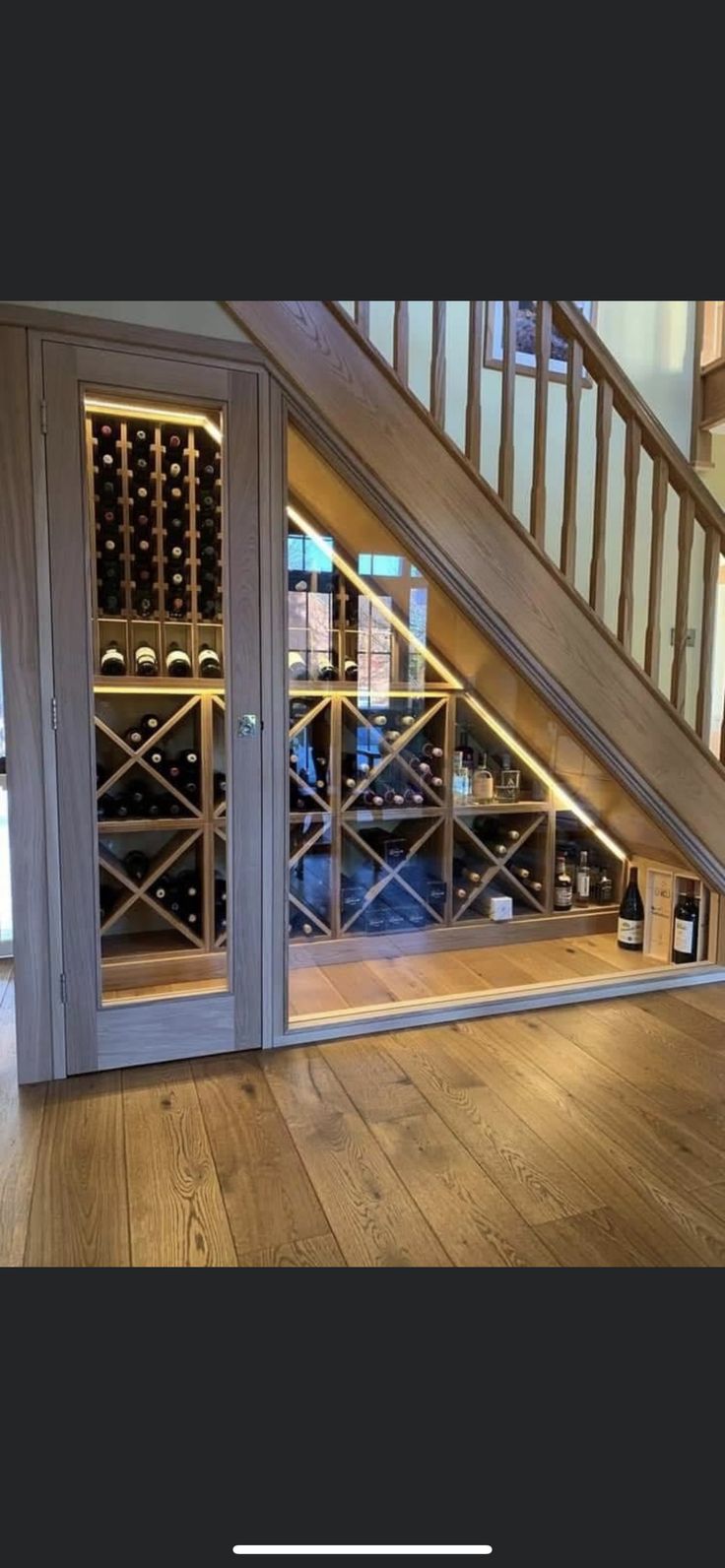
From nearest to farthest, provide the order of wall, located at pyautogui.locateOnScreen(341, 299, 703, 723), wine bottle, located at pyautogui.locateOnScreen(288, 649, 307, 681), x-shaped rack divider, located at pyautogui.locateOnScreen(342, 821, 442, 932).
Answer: wine bottle, located at pyautogui.locateOnScreen(288, 649, 307, 681) < x-shaped rack divider, located at pyautogui.locateOnScreen(342, 821, 442, 932) < wall, located at pyautogui.locateOnScreen(341, 299, 703, 723)

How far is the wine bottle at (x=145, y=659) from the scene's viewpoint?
2299mm

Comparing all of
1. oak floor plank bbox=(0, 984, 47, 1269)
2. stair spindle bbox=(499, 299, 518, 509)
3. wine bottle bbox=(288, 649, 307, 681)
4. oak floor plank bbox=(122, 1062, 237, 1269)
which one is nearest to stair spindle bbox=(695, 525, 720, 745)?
stair spindle bbox=(499, 299, 518, 509)

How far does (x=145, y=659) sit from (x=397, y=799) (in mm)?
1211

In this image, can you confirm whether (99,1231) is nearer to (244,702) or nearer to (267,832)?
(267,832)

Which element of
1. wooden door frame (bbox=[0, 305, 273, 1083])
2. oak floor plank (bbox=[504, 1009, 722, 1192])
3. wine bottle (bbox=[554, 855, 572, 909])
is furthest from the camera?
wine bottle (bbox=[554, 855, 572, 909])

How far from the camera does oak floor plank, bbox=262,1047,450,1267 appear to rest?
1475mm

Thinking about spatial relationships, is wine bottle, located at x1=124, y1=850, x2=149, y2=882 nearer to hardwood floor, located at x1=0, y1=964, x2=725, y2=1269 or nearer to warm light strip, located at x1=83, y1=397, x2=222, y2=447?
hardwood floor, located at x1=0, y1=964, x2=725, y2=1269

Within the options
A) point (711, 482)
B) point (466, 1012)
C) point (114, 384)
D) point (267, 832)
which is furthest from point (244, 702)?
point (711, 482)

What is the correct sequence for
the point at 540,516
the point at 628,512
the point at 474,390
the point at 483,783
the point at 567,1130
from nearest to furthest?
the point at 567,1130 → the point at 474,390 → the point at 540,516 → the point at 628,512 → the point at 483,783

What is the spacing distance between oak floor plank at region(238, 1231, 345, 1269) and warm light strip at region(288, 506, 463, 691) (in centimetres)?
179

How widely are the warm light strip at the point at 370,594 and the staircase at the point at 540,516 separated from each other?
0.81ft

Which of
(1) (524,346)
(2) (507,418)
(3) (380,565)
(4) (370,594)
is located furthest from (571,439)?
(1) (524,346)

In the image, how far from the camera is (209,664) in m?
2.32
